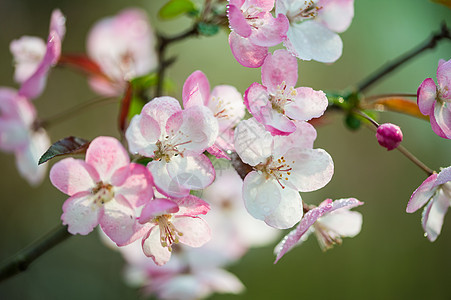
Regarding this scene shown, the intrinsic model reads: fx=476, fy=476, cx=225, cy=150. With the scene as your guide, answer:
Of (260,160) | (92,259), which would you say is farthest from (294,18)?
(92,259)

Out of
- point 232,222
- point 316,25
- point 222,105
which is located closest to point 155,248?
point 222,105

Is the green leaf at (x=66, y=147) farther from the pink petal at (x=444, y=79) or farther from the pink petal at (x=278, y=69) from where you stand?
the pink petal at (x=444, y=79)

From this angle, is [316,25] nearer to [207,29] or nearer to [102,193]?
[207,29]

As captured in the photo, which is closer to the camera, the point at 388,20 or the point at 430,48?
the point at 430,48

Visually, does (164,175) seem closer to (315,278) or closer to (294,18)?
(294,18)

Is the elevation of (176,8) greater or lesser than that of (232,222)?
greater

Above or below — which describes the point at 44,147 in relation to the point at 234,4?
below

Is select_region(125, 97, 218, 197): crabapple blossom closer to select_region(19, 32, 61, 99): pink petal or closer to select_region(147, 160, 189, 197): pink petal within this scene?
select_region(147, 160, 189, 197): pink petal
